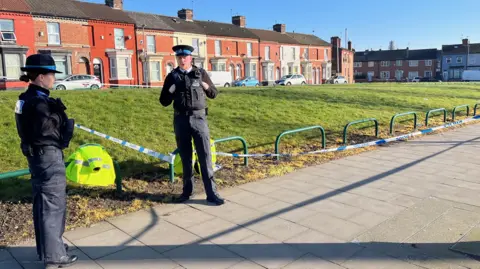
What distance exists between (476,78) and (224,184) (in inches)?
3098

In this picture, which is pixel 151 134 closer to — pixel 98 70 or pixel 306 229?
pixel 306 229

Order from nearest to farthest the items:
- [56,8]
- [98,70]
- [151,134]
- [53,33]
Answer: [151,134] < [53,33] < [56,8] < [98,70]

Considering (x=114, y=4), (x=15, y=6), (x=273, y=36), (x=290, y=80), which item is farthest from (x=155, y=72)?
(x=273, y=36)

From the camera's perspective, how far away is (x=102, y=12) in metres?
37.6

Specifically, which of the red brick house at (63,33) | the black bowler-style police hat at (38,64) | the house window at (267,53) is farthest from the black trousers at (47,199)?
the house window at (267,53)

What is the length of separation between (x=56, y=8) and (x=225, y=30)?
2153cm

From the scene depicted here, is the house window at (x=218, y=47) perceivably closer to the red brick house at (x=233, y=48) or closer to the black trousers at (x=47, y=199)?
the red brick house at (x=233, y=48)

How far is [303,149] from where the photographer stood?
28.3 feet

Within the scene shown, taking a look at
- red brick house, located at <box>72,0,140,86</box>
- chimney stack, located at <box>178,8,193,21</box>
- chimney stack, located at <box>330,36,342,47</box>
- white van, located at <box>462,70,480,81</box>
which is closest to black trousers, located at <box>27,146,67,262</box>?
red brick house, located at <box>72,0,140,86</box>

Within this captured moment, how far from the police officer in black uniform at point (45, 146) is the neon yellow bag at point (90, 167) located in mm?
1552

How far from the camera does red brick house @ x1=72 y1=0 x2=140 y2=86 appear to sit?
36.2 m

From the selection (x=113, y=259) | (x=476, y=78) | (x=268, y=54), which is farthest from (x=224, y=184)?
(x=476, y=78)

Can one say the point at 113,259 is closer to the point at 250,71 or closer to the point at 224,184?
the point at 224,184

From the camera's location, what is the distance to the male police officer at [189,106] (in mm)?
4902
